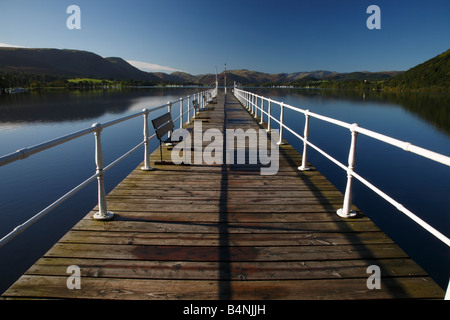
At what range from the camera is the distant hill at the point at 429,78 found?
289 ft

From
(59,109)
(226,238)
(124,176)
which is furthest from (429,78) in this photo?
(226,238)

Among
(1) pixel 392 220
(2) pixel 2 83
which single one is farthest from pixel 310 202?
(2) pixel 2 83

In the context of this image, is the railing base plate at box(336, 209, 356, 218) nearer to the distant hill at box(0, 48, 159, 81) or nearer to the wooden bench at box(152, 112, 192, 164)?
the wooden bench at box(152, 112, 192, 164)

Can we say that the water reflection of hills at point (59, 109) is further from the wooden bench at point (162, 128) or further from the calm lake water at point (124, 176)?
the wooden bench at point (162, 128)

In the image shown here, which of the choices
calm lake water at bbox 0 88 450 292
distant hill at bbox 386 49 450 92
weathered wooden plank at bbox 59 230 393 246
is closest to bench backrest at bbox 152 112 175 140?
weathered wooden plank at bbox 59 230 393 246

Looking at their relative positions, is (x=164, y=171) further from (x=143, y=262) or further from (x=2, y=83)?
(x=2, y=83)

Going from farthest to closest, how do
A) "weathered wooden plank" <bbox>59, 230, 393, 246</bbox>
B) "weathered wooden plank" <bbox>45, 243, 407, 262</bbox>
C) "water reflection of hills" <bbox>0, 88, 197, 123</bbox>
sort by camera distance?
"water reflection of hills" <bbox>0, 88, 197, 123</bbox>
"weathered wooden plank" <bbox>59, 230, 393, 246</bbox>
"weathered wooden plank" <bbox>45, 243, 407, 262</bbox>

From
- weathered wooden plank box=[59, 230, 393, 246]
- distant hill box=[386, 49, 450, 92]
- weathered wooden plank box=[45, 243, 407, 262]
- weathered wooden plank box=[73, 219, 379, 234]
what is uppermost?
distant hill box=[386, 49, 450, 92]

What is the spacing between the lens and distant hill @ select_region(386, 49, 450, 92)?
3467 inches

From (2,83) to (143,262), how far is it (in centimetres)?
10714

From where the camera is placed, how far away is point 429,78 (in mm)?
93125

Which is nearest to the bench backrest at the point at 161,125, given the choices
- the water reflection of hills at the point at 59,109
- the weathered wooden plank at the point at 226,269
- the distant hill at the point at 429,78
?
the weathered wooden plank at the point at 226,269

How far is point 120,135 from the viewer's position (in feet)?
68.4

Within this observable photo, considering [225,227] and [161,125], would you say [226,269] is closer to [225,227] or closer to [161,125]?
[225,227]
